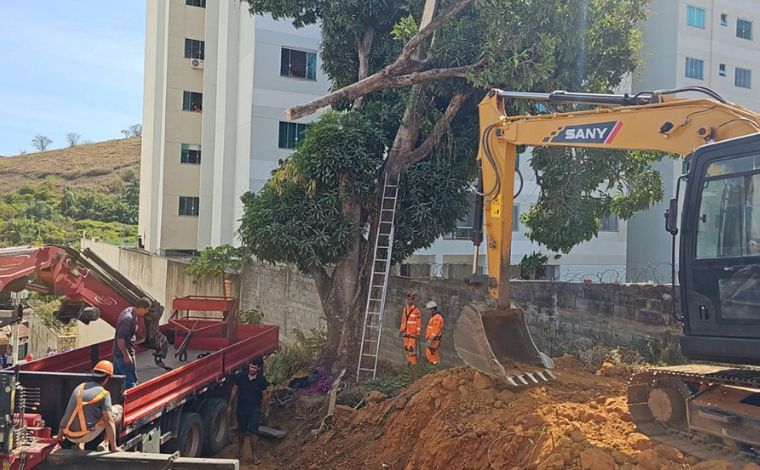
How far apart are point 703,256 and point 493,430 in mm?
2879

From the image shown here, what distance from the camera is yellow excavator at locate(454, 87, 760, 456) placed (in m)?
5.85

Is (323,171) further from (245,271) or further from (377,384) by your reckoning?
(245,271)

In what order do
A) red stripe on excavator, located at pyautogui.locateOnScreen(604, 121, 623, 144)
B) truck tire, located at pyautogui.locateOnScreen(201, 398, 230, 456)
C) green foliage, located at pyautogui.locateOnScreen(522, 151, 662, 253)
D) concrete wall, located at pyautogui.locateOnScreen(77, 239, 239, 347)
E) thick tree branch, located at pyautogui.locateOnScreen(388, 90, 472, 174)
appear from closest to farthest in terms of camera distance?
red stripe on excavator, located at pyautogui.locateOnScreen(604, 121, 623, 144) < truck tire, located at pyautogui.locateOnScreen(201, 398, 230, 456) < green foliage, located at pyautogui.locateOnScreen(522, 151, 662, 253) < thick tree branch, located at pyautogui.locateOnScreen(388, 90, 472, 174) < concrete wall, located at pyautogui.locateOnScreen(77, 239, 239, 347)

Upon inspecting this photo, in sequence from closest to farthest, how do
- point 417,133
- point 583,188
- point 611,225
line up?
point 583,188 → point 417,133 → point 611,225

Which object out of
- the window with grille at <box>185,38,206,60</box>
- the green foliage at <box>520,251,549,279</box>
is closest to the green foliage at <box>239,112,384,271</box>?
the green foliage at <box>520,251,549,279</box>

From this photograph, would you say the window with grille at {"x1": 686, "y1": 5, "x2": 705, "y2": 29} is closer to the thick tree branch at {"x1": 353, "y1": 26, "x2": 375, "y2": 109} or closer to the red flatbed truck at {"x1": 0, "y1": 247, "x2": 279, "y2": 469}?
the thick tree branch at {"x1": 353, "y1": 26, "x2": 375, "y2": 109}

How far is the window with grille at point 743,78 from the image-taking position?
30391mm

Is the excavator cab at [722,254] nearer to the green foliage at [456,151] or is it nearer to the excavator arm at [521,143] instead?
the excavator arm at [521,143]

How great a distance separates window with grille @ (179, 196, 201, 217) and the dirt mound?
23.3 meters

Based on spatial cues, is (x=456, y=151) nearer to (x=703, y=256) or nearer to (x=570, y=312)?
(x=570, y=312)

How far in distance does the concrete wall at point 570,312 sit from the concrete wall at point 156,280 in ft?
30.3

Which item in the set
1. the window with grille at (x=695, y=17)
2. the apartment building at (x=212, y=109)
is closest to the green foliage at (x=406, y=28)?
the apartment building at (x=212, y=109)

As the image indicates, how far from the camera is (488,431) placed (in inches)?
284

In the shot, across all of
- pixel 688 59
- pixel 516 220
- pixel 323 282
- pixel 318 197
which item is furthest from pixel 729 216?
pixel 688 59
